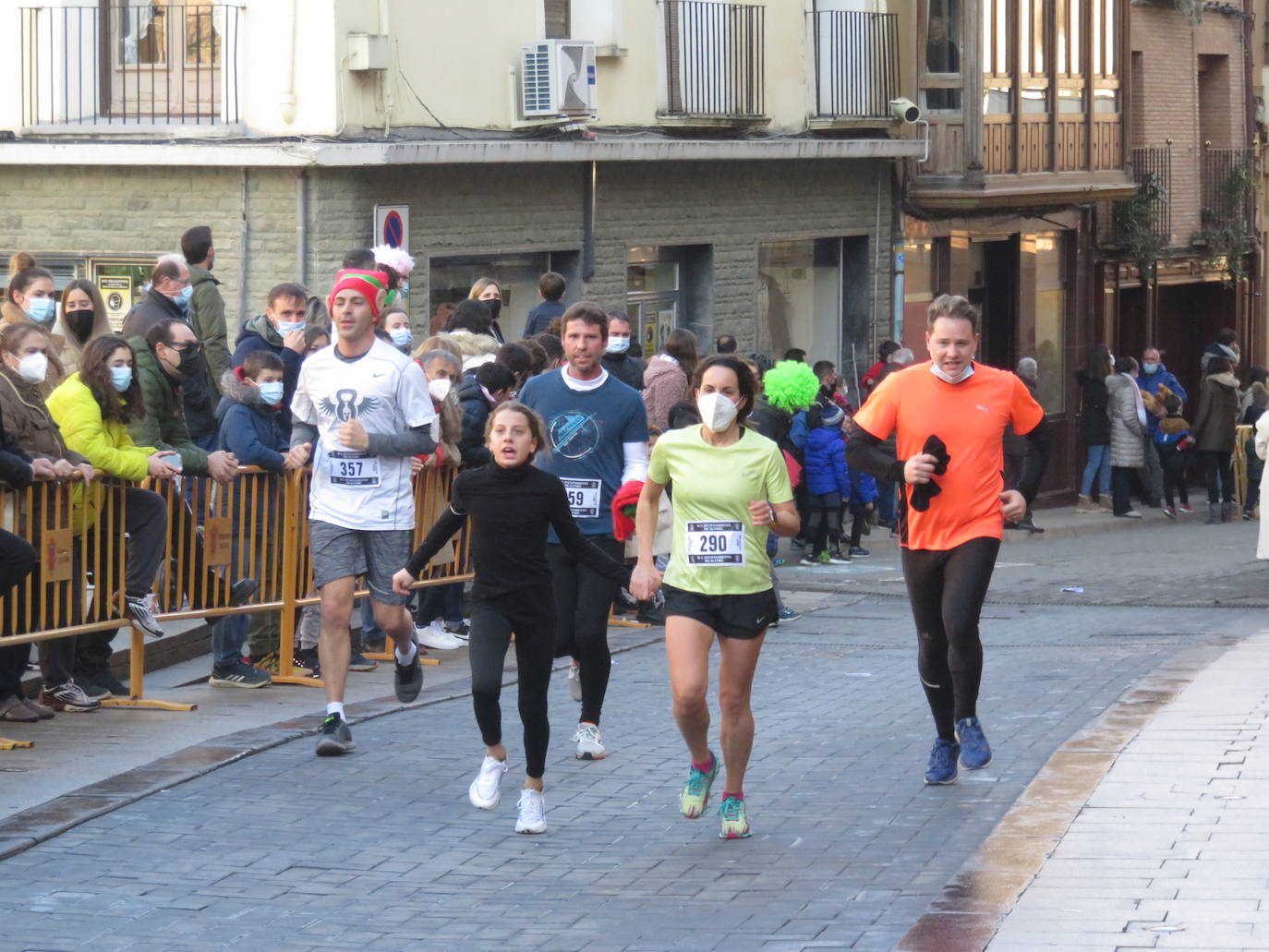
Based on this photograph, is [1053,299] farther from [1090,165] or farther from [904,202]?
[904,202]

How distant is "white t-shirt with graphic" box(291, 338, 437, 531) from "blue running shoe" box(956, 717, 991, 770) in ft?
8.09

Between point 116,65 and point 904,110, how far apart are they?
9.84 m

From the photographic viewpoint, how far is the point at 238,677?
11156 mm

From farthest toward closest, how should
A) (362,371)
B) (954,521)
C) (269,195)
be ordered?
(269,195), (362,371), (954,521)

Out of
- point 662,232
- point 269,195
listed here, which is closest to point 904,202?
point 662,232

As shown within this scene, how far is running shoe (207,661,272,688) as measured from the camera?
36.6 feet

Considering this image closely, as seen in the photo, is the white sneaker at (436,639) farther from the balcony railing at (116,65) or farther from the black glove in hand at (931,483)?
the balcony railing at (116,65)

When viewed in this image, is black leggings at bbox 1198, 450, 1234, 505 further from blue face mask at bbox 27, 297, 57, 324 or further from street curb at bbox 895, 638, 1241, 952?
blue face mask at bbox 27, 297, 57, 324

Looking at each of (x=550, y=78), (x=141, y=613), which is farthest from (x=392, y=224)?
(x=141, y=613)

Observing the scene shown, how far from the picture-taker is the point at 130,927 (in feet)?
21.2

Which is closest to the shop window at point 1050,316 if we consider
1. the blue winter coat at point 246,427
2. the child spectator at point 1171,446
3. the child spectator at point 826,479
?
the child spectator at point 1171,446

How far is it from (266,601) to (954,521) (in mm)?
4282

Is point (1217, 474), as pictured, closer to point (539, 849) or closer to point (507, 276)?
point (507, 276)

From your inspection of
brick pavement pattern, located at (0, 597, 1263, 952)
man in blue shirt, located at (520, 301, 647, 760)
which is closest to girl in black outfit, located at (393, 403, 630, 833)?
brick pavement pattern, located at (0, 597, 1263, 952)
